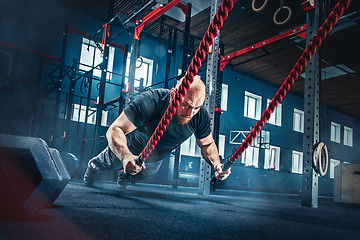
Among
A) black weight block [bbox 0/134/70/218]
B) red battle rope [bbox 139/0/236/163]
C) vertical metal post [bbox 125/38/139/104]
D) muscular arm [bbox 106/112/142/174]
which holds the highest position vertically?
vertical metal post [bbox 125/38/139/104]

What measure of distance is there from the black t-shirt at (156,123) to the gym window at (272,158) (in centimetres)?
913

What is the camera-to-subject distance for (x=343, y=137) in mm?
14578

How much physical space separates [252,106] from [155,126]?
9.43 meters

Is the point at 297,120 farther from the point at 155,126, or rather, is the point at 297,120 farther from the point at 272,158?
Answer: the point at 155,126

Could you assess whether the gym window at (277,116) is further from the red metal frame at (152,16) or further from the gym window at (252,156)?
the red metal frame at (152,16)

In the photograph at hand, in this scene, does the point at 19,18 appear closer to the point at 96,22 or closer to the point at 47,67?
the point at 47,67

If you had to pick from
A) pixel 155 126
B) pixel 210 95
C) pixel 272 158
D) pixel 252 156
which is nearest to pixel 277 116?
pixel 272 158

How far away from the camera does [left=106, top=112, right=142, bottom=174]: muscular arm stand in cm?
147

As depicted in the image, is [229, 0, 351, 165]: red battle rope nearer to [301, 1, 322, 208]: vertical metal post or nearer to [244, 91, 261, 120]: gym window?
[301, 1, 322, 208]: vertical metal post

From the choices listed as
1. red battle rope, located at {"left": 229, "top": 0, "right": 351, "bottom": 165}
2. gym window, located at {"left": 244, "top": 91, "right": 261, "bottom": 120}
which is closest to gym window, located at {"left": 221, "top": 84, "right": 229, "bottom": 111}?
gym window, located at {"left": 244, "top": 91, "right": 261, "bottom": 120}

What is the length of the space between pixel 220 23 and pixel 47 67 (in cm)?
719

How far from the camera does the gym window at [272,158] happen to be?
10.6m

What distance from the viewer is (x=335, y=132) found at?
47.1 ft

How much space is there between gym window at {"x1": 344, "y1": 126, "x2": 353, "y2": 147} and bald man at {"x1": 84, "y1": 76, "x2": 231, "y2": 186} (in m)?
15.7
